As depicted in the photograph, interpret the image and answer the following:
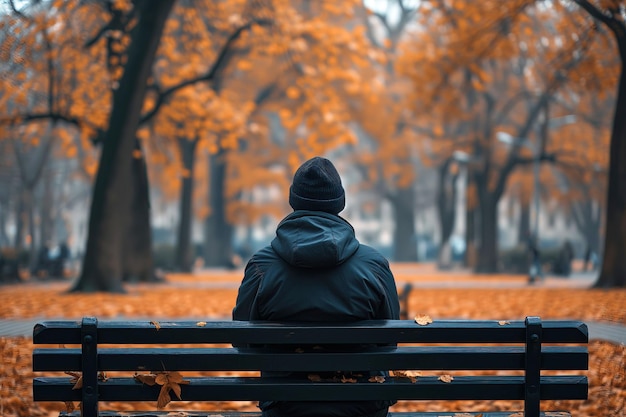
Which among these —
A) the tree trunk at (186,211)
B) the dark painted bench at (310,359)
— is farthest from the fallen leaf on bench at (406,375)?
the tree trunk at (186,211)

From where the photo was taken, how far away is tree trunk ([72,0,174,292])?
19.9 m

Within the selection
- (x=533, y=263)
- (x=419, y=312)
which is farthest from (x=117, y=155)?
(x=533, y=263)

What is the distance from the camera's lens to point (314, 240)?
4.19 m

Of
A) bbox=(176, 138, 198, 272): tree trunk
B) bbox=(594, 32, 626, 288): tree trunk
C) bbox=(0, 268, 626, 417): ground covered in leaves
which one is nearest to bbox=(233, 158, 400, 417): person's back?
bbox=(0, 268, 626, 417): ground covered in leaves

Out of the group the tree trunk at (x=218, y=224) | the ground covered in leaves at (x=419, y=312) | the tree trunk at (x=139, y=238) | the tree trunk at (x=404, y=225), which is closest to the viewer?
the ground covered in leaves at (x=419, y=312)

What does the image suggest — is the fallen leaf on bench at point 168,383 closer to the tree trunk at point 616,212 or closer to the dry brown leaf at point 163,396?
the dry brown leaf at point 163,396

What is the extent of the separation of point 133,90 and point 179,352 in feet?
53.0

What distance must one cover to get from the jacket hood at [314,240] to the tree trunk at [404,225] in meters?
53.8

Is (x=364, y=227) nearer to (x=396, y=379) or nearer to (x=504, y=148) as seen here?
(x=504, y=148)

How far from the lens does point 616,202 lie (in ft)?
67.4

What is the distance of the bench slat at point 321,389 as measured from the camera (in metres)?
4.25

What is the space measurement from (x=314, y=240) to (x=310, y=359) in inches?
20.1

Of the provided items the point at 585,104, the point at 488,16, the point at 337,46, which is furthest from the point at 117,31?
the point at 585,104

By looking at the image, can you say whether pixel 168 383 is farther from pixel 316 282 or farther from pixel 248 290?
pixel 316 282
